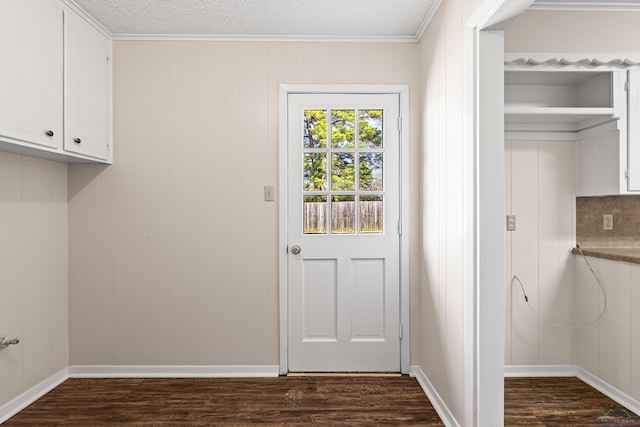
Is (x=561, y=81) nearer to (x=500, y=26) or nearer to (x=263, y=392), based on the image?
(x=500, y=26)

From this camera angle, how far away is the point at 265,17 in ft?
8.38

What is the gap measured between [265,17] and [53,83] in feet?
4.29

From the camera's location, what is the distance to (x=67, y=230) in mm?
2824

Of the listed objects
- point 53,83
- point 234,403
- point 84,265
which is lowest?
point 234,403

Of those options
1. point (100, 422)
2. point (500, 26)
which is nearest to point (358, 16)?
point (500, 26)

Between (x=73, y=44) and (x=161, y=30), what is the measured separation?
0.58 metres

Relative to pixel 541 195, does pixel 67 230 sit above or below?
below

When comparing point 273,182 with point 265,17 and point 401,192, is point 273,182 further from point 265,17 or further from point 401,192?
point 265,17

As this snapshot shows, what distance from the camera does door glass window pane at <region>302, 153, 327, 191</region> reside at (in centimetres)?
287

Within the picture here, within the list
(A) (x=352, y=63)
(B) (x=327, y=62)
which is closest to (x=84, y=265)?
(B) (x=327, y=62)

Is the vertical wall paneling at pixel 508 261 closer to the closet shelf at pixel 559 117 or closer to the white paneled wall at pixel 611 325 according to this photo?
the closet shelf at pixel 559 117

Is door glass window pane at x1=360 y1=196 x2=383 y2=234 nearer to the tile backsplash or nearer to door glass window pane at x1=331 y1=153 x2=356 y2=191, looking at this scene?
door glass window pane at x1=331 y1=153 x2=356 y2=191

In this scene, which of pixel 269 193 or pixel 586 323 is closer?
pixel 586 323

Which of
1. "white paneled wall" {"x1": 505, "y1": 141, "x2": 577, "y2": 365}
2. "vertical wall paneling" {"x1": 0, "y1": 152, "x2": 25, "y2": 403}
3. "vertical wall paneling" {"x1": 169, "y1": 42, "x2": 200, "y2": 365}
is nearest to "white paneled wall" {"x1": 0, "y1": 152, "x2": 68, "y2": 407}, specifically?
"vertical wall paneling" {"x1": 0, "y1": 152, "x2": 25, "y2": 403}
